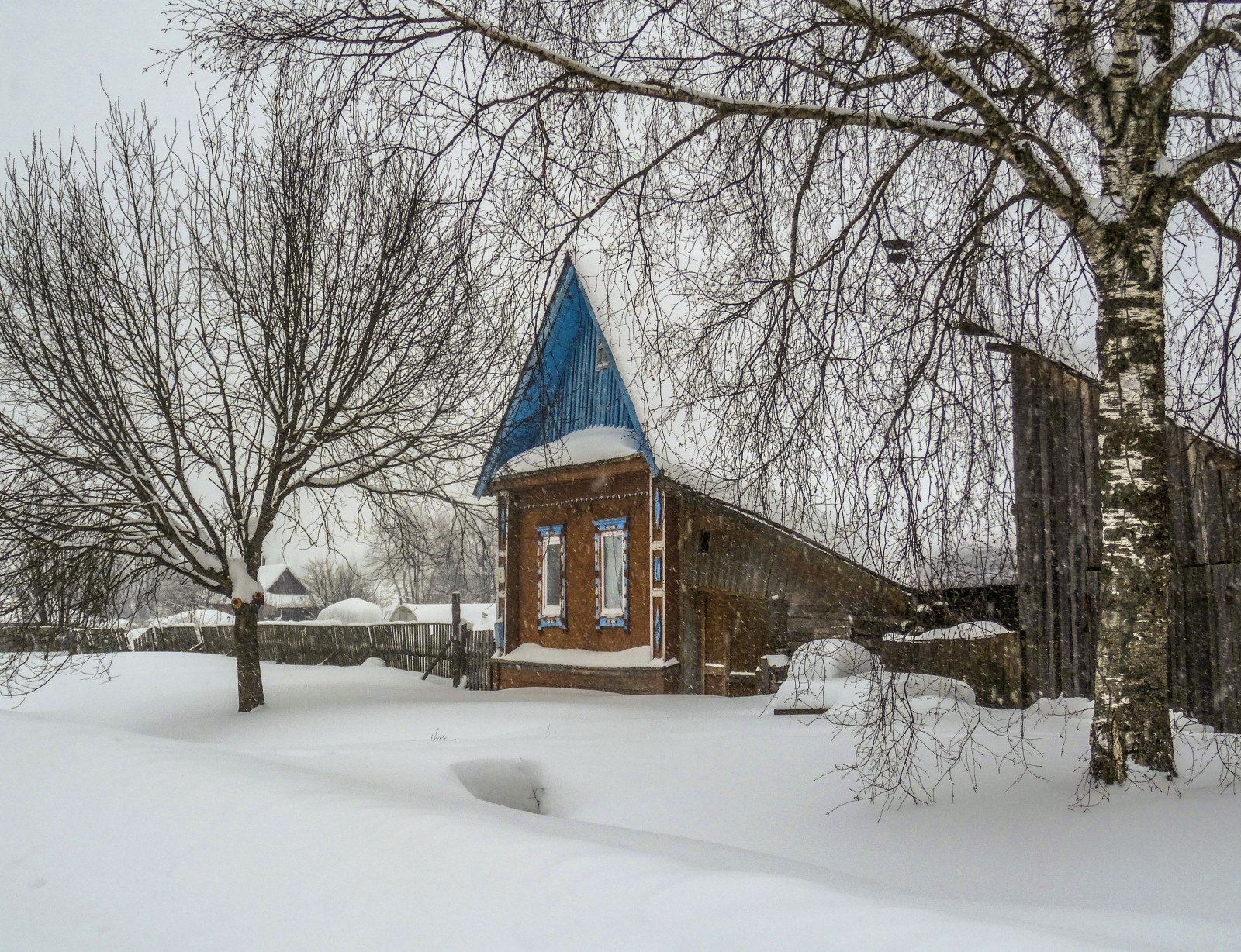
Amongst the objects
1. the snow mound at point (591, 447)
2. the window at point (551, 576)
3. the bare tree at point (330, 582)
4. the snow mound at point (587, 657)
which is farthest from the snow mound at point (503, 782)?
the bare tree at point (330, 582)

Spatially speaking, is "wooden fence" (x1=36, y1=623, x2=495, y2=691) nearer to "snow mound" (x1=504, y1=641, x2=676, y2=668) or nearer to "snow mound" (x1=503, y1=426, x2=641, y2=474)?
"snow mound" (x1=504, y1=641, x2=676, y2=668)

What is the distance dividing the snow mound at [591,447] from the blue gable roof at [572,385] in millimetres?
142

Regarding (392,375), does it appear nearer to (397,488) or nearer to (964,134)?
(397,488)

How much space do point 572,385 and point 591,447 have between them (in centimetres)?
166

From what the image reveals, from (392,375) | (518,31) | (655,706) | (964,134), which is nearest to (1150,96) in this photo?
(964,134)

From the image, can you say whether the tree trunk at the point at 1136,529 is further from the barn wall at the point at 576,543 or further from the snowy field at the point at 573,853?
the barn wall at the point at 576,543

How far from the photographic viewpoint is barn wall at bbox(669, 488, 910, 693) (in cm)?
1478

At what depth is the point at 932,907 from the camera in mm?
3027

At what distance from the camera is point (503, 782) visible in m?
7.66

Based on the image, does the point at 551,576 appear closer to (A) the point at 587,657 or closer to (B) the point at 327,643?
(A) the point at 587,657

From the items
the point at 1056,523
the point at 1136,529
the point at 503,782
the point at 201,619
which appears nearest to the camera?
the point at 1136,529

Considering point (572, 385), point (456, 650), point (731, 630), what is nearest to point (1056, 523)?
point (731, 630)

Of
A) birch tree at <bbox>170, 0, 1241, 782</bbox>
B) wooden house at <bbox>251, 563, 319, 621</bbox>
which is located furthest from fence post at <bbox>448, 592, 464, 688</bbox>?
wooden house at <bbox>251, 563, 319, 621</bbox>

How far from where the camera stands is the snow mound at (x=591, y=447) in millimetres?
15258
